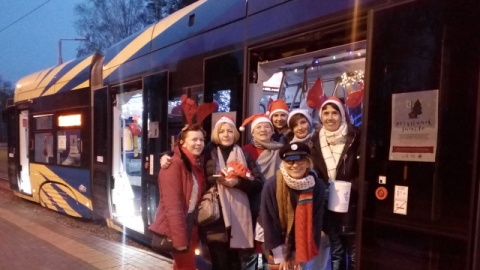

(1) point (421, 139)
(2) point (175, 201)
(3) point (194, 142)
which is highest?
(1) point (421, 139)

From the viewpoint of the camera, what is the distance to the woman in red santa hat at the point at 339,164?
2.85 m

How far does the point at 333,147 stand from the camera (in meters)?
3.00

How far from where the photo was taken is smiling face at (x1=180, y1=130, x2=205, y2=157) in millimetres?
3291

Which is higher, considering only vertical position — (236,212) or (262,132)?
(262,132)

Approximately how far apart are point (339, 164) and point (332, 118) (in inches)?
13.3

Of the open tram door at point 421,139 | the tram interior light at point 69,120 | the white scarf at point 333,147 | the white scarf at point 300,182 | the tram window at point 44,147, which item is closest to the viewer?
the open tram door at point 421,139

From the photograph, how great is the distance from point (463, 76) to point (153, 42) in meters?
4.04

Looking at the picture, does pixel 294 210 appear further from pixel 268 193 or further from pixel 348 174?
pixel 348 174

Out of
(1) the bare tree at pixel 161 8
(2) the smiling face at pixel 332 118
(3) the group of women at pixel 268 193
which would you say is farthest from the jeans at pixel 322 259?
(1) the bare tree at pixel 161 8

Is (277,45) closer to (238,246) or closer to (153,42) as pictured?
(238,246)

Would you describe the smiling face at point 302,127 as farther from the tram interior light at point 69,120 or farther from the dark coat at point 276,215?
the tram interior light at point 69,120

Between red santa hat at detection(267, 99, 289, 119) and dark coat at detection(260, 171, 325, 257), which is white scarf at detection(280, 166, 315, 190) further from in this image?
red santa hat at detection(267, 99, 289, 119)

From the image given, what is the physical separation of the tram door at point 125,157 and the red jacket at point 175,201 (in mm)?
3127

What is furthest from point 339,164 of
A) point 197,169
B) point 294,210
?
point 197,169
